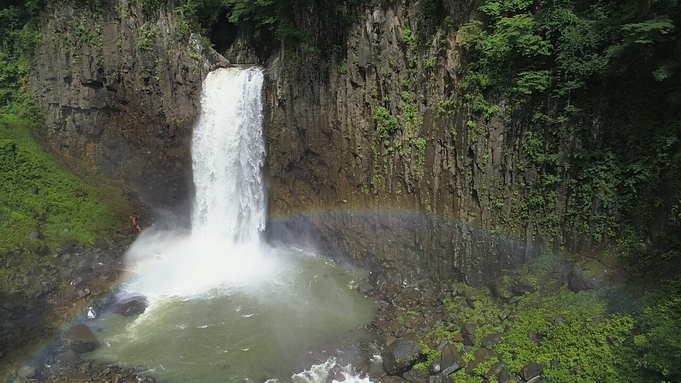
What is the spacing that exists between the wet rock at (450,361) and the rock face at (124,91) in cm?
1677

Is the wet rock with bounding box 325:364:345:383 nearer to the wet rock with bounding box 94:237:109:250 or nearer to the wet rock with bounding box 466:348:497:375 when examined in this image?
the wet rock with bounding box 466:348:497:375

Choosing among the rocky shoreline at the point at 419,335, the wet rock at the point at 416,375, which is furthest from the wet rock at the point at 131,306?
the wet rock at the point at 416,375

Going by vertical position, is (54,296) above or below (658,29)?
below

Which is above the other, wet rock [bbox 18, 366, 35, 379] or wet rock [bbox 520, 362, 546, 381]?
wet rock [bbox 520, 362, 546, 381]

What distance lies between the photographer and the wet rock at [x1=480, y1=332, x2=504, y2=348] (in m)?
13.2

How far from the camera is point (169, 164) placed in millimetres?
24969

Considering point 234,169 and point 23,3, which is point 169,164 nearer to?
point 234,169

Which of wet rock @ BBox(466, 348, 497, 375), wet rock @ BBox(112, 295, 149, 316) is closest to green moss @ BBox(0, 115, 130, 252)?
wet rock @ BBox(112, 295, 149, 316)

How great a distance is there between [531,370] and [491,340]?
152cm

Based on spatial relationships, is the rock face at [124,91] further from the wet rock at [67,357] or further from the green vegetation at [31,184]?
the wet rock at [67,357]

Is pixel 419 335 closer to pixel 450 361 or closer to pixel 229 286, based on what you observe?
pixel 450 361

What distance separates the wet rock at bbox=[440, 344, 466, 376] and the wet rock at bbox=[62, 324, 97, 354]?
11368 millimetres

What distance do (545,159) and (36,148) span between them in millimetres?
24682

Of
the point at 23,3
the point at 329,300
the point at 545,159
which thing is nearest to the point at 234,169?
the point at 329,300
